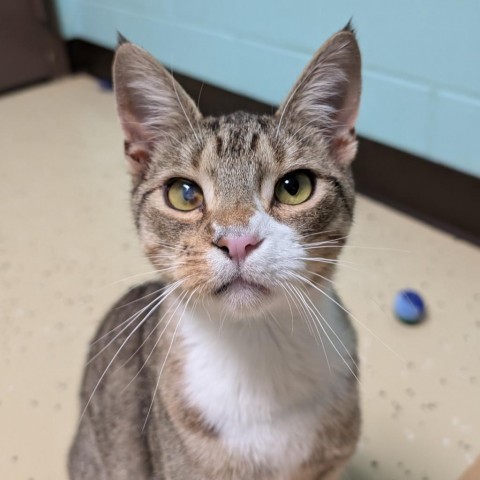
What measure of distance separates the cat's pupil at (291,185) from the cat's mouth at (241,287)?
0.59 feet

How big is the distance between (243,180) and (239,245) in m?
0.14

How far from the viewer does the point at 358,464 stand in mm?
1362

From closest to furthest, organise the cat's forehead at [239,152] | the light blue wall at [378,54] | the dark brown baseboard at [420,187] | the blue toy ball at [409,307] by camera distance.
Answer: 1. the cat's forehead at [239,152]
2. the blue toy ball at [409,307]
3. the light blue wall at [378,54]
4. the dark brown baseboard at [420,187]

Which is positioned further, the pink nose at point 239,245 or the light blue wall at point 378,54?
the light blue wall at point 378,54

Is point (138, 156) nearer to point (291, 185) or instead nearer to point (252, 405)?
point (291, 185)

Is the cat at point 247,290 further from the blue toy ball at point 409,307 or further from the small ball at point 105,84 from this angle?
the small ball at point 105,84

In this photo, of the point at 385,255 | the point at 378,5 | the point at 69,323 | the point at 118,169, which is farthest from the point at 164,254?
the point at 118,169

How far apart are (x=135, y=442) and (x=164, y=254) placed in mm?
384

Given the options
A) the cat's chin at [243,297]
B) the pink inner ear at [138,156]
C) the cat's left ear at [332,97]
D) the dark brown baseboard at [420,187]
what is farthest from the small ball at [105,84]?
the cat's chin at [243,297]

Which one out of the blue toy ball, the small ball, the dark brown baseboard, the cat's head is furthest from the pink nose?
the small ball

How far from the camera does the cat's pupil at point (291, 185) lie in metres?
0.97

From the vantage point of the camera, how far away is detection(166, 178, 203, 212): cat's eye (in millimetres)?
970

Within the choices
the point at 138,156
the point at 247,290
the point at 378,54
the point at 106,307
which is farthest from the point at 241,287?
the point at 378,54

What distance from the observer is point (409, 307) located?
65.9 inches
